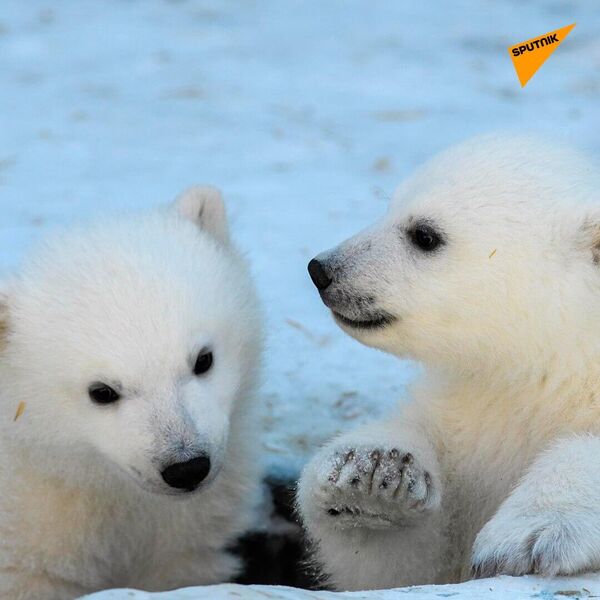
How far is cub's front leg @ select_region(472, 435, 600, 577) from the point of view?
347 centimetres

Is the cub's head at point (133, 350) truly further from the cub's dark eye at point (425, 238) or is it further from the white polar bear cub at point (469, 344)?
the cub's dark eye at point (425, 238)

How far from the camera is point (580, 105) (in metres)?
8.06

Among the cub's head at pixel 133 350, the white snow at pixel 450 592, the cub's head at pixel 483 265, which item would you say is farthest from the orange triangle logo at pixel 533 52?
the white snow at pixel 450 592

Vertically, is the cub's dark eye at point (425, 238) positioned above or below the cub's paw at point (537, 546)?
above

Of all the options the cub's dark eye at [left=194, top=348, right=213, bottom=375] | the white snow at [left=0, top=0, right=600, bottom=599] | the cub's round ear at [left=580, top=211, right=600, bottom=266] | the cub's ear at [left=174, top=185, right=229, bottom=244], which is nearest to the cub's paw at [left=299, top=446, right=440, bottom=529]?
the cub's dark eye at [left=194, top=348, right=213, bottom=375]

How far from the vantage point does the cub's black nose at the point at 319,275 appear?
4.17 metres

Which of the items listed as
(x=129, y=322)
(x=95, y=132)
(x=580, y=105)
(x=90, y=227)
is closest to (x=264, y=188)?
(x=95, y=132)

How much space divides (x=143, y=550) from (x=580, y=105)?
183 inches

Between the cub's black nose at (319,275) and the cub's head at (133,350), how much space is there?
0.33 meters

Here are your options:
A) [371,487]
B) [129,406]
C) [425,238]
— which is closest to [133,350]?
[129,406]

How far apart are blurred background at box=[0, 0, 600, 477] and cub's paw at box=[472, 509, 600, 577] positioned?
1844 mm

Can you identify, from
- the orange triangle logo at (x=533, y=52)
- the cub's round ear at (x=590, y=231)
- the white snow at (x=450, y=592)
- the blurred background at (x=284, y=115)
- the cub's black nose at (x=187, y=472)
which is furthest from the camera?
the blurred background at (x=284, y=115)

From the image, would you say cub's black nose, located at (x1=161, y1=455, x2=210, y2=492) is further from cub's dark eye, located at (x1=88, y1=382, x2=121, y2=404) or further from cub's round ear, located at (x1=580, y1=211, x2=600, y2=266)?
cub's round ear, located at (x1=580, y1=211, x2=600, y2=266)

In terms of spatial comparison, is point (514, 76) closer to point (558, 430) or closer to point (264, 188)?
point (264, 188)
